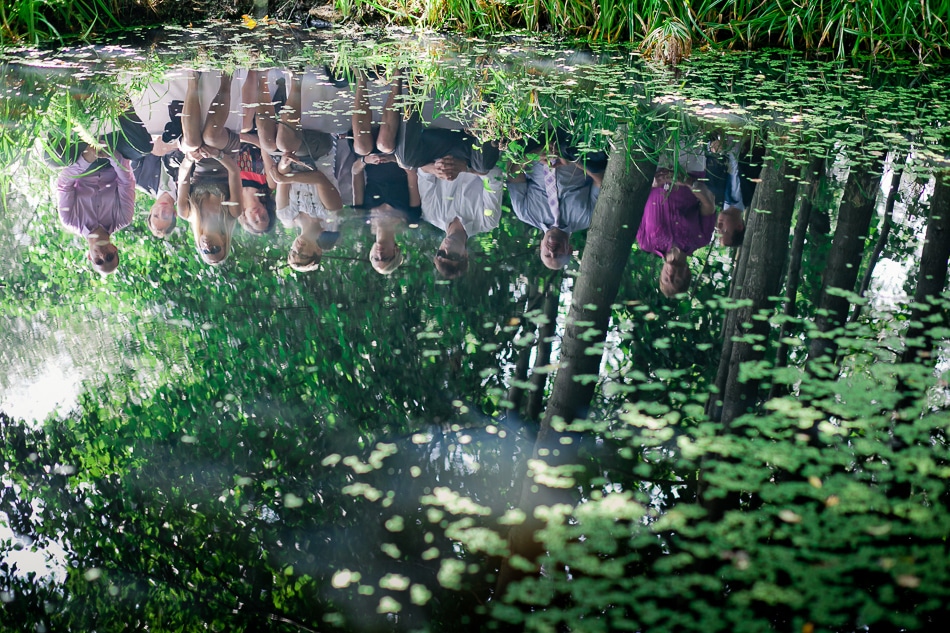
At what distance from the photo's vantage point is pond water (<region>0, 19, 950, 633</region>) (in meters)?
1.95

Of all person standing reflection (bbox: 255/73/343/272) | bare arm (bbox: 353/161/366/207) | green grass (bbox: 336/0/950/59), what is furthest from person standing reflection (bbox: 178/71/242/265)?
green grass (bbox: 336/0/950/59)

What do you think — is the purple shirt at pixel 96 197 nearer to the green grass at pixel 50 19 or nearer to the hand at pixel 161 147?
the hand at pixel 161 147

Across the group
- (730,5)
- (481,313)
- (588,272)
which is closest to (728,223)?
(588,272)

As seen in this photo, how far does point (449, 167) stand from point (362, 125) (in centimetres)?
92

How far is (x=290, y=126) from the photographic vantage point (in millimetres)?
5453

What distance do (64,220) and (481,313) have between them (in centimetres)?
230

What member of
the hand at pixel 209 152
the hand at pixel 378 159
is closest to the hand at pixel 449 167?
the hand at pixel 378 159

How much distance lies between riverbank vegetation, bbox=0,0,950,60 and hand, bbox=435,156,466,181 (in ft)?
9.34

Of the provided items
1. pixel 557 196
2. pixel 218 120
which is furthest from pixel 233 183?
pixel 557 196

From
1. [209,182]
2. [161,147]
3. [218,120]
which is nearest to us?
[209,182]

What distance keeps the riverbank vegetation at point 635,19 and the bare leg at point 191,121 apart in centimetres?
278

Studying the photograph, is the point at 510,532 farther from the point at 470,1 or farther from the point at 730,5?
the point at 470,1

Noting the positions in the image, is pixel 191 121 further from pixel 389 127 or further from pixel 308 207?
pixel 308 207

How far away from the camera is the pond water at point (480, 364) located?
6.40 ft
